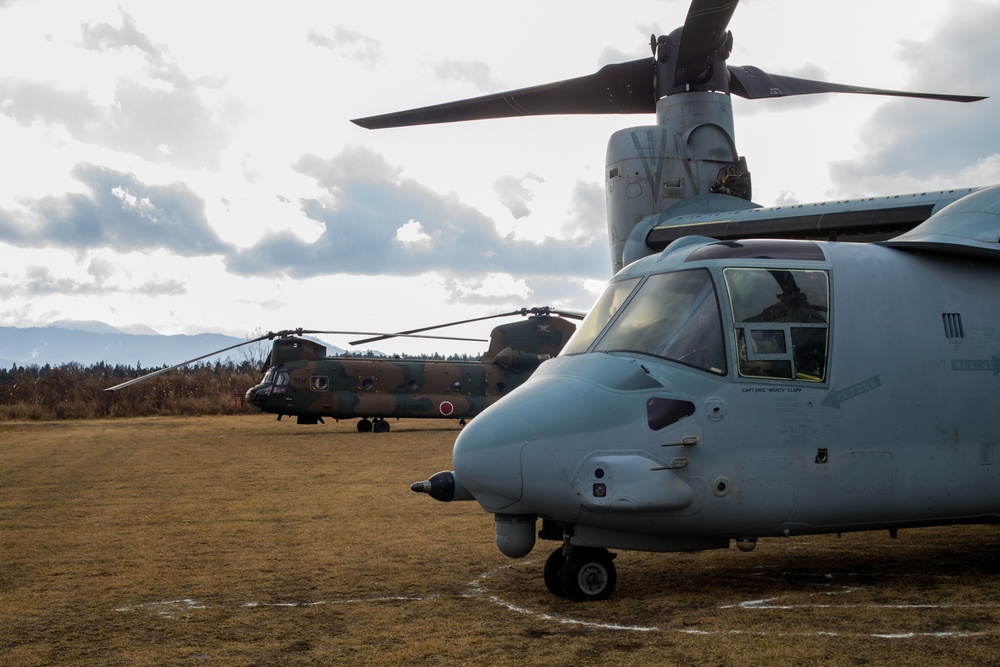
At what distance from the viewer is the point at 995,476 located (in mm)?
7297

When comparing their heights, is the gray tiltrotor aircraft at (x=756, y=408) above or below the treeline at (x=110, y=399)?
below

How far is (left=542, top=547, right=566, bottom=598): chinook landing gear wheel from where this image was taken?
696cm

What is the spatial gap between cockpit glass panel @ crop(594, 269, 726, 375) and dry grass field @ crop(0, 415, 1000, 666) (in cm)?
169

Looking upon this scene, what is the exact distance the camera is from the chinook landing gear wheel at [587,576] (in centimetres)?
677

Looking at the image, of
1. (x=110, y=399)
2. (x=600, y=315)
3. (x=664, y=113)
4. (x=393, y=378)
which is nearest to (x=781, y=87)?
(x=664, y=113)

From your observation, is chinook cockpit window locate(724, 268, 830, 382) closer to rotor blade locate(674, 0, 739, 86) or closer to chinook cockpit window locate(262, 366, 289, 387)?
rotor blade locate(674, 0, 739, 86)

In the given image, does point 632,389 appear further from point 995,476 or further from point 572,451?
point 995,476

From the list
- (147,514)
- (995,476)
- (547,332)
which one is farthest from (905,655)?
(547,332)

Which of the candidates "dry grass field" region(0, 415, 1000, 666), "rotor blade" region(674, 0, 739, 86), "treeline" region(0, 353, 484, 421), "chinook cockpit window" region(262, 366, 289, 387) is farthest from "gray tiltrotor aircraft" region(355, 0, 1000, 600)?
"treeline" region(0, 353, 484, 421)

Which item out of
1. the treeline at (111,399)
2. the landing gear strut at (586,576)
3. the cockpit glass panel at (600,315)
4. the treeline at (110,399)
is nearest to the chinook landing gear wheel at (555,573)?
the landing gear strut at (586,576)

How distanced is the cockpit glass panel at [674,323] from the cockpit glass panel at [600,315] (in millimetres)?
130

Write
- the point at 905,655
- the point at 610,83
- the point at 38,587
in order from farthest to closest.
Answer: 1. the point at 610,83
2. the point at 38,587
3. the point at 905,655

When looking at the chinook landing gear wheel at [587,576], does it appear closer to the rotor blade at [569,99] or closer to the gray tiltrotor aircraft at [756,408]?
the gray tiltrotor aircraft at [756,408]

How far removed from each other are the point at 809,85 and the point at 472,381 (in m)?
19.7
